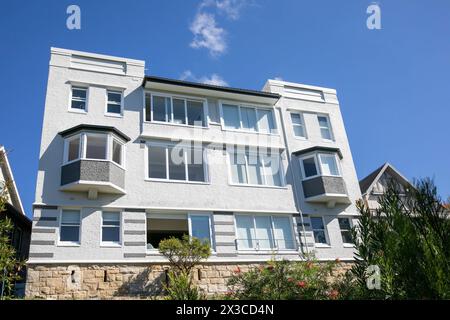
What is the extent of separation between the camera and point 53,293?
15.5 meters

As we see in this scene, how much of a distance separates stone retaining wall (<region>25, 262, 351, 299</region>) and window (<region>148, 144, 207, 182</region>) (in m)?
5.31

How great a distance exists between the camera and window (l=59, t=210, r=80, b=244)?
16.8 metres

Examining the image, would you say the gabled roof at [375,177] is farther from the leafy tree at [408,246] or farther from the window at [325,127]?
the leafy tree at [408,246]

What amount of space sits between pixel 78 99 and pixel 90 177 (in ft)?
18.3

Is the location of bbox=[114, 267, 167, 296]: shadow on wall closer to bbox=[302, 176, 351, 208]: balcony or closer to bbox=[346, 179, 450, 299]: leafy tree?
bbox=[302, 176, 351, 208]: balcony

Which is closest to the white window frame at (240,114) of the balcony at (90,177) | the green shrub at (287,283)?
the balcony at (90,177)

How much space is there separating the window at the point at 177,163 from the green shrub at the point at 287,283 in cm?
944

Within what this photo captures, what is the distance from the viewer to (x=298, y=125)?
25.2 metres

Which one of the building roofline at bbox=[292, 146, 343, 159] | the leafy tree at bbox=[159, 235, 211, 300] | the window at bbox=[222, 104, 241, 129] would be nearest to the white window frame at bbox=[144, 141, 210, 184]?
the window at bbox=[222, 104, 241, 129]

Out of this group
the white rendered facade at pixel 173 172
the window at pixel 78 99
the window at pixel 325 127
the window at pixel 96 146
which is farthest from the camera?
the window at pixel 325 127

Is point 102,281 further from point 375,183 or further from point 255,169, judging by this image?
point 375,183

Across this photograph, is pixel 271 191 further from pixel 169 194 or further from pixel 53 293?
pixel 53 293

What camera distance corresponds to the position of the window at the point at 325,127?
2564 cm
